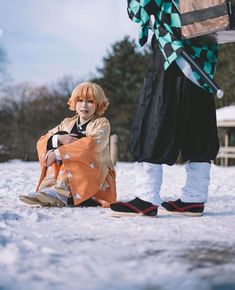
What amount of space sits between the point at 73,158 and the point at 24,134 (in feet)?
77.9

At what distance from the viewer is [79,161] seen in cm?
306

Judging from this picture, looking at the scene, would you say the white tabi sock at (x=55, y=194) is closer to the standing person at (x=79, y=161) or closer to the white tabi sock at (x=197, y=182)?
the standing person at (x=79, y=161)

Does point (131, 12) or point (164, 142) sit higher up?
point (131, 12)

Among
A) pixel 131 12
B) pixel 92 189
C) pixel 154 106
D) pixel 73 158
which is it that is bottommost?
pixel 92 189

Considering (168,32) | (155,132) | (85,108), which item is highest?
(168,32)

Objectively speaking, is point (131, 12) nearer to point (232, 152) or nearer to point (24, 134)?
point (232, 152)

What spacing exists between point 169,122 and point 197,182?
40 cm

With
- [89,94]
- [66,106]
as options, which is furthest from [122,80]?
[89,94]

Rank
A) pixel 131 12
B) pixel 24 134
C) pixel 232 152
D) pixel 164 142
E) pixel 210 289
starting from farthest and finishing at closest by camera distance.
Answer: pixel 24 134, pixel 232 152, pixel 131 12, pixel 164 142, pixel 210 289

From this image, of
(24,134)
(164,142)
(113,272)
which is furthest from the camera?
(24,134)

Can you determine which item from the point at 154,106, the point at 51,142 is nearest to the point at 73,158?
the point at 51,142

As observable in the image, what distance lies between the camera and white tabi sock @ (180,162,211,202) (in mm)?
2557

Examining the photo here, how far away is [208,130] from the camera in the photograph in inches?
100

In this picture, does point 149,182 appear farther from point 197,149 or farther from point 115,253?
point 115,253
